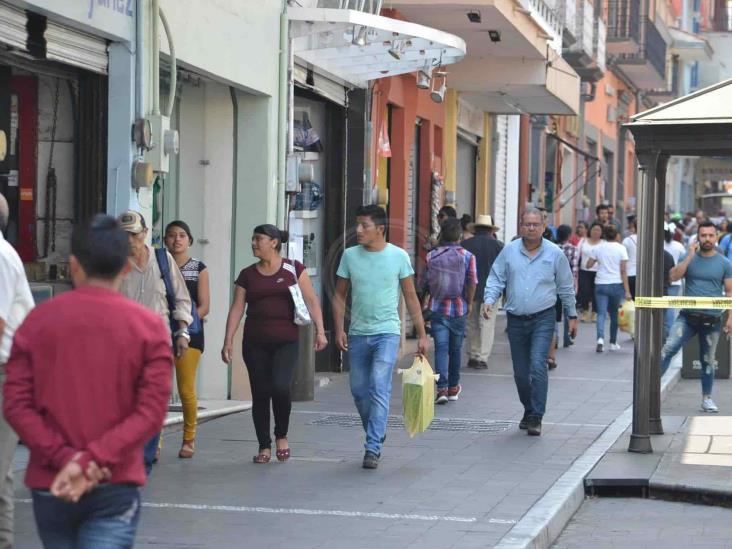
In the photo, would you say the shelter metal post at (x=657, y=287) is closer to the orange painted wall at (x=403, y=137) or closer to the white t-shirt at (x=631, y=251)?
the orange painted wall at (x=403, y=137)

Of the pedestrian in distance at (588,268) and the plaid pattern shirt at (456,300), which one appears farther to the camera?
the pedestrian in distance at (588,268)

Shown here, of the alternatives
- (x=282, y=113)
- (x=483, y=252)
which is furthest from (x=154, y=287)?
(x=483, y=252)

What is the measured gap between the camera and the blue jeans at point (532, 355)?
39.7ft

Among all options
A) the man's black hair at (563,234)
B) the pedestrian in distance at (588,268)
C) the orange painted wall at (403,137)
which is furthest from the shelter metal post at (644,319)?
the man's black hair at (563,234)

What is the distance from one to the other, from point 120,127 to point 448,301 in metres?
4.69

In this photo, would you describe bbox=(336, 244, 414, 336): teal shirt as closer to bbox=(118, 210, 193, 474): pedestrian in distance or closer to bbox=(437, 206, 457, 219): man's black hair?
bbox=(118, 210, 193, 474): pedestrian in distance

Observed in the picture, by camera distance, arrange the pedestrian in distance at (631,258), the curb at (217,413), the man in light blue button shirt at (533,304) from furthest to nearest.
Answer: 1. the pedestrian in distance at (631,258)
2. the man in light blue button shirt at (533,304)
3. the curb at (217,413)

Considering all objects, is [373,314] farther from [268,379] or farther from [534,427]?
[534,427]

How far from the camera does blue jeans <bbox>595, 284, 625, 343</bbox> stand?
68.6 ft

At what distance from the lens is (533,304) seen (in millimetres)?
12070

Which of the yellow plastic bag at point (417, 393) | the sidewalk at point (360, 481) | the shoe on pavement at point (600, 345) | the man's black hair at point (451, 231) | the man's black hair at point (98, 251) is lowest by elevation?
the sidewalk at point (360, 481)

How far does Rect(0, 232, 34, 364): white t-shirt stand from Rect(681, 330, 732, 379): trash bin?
12322 millimetres

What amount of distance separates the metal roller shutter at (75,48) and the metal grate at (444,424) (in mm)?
3667

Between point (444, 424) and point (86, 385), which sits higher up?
point (86, 385)
